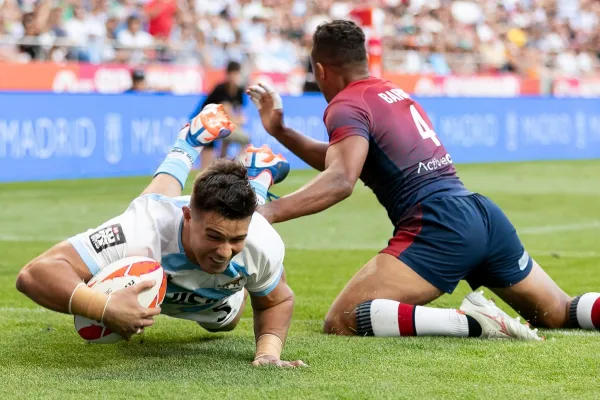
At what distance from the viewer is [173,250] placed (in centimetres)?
491

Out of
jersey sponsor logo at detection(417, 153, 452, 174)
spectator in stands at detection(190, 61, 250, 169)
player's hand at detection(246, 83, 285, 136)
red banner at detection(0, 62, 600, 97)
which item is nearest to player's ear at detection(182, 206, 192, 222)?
jersey sponsor logo at detection(417, 153, 452, 174)

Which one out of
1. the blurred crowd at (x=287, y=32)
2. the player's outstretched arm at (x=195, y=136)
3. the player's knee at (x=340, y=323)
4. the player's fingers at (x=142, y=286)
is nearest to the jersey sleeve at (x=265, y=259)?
the player's fingers at (x=142, y=286)

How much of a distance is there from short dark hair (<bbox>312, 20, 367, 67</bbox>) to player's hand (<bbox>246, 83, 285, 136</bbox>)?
411 millimetres

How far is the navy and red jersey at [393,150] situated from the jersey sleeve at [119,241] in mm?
1678

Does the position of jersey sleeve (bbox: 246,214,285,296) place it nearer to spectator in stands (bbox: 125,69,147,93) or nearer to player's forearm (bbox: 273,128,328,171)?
player's forearm (bbox: 273,128,328,171)

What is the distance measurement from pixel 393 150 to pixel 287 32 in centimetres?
1735

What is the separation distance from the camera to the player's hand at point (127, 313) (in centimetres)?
441

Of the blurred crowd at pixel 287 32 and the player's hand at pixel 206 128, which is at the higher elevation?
the player's hand at pixel 206 128

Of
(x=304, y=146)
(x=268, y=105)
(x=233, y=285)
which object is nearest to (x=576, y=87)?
(x=304, y=146)

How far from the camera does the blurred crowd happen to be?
18.1 m

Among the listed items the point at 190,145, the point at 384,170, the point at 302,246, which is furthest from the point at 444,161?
the point at 302,246

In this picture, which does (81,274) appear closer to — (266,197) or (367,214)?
(266,197)

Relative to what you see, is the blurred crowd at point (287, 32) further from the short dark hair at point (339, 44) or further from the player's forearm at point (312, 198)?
the player's forearm at point (312, 198)

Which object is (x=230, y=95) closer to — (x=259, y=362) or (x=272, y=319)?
(x=272, y=319)
